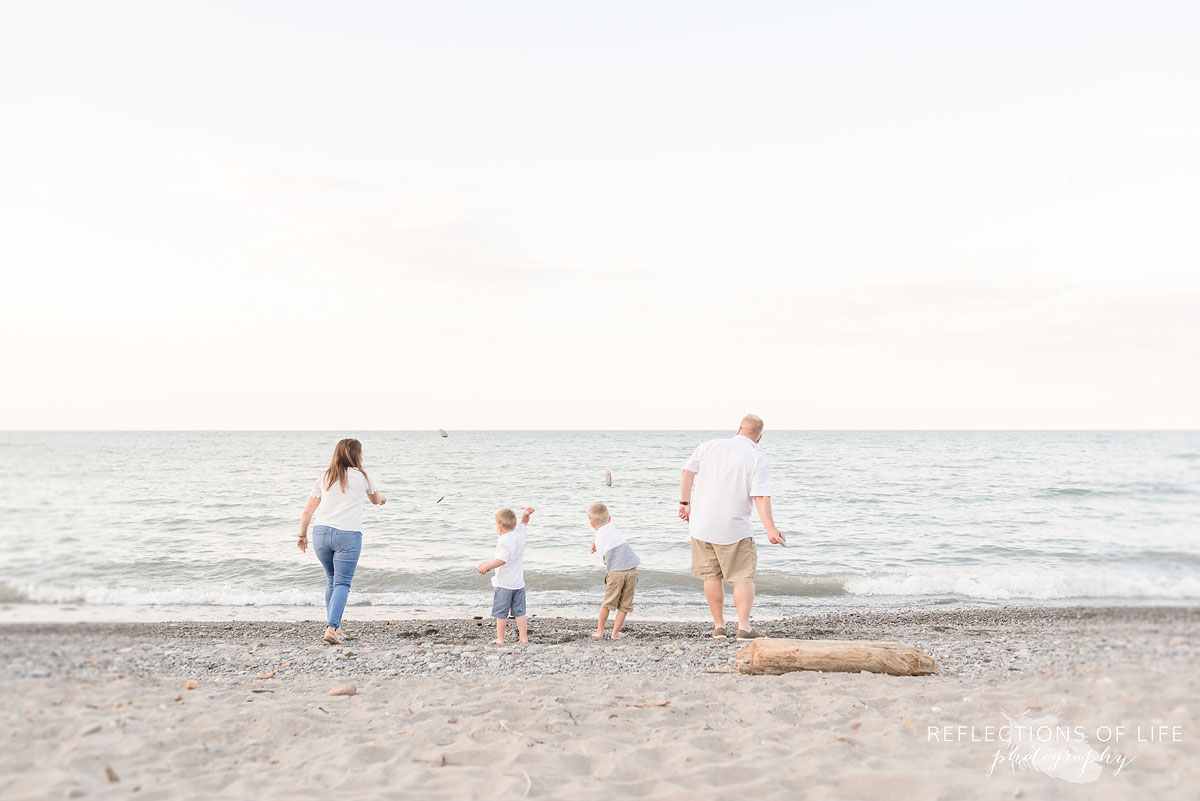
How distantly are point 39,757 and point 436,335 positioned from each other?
25738mm

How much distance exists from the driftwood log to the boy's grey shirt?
7.27 feet

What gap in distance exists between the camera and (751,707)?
177 inches

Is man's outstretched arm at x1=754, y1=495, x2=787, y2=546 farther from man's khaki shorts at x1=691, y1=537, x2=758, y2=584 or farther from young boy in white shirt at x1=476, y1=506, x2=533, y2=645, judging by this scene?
young boy in white shirt at x1=476, y1=506, x2=533, y2=645

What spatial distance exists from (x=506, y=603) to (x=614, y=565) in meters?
1.25

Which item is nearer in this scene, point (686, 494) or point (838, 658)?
point (838, 658)

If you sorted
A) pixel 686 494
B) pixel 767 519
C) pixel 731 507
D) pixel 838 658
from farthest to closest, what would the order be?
pixel 686 494 → pixel 731 507 → pixel 767 519 → pixel 838 658

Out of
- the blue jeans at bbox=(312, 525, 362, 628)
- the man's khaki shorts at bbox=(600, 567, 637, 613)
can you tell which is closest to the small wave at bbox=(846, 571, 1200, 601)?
the man's khaki shorts at bbox=(600, 567, 637, 613)

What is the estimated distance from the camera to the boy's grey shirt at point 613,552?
25.2 feet

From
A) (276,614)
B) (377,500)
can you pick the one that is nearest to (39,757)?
(377,500)

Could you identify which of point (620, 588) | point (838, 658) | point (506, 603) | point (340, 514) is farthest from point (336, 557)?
point (838, 658)

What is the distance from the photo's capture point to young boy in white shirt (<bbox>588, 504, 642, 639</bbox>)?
7.70 metres

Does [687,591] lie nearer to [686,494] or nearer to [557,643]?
[557,643]

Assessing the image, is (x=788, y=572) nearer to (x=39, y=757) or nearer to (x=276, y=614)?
(x=276, y=614)

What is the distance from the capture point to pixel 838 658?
5.51 m
